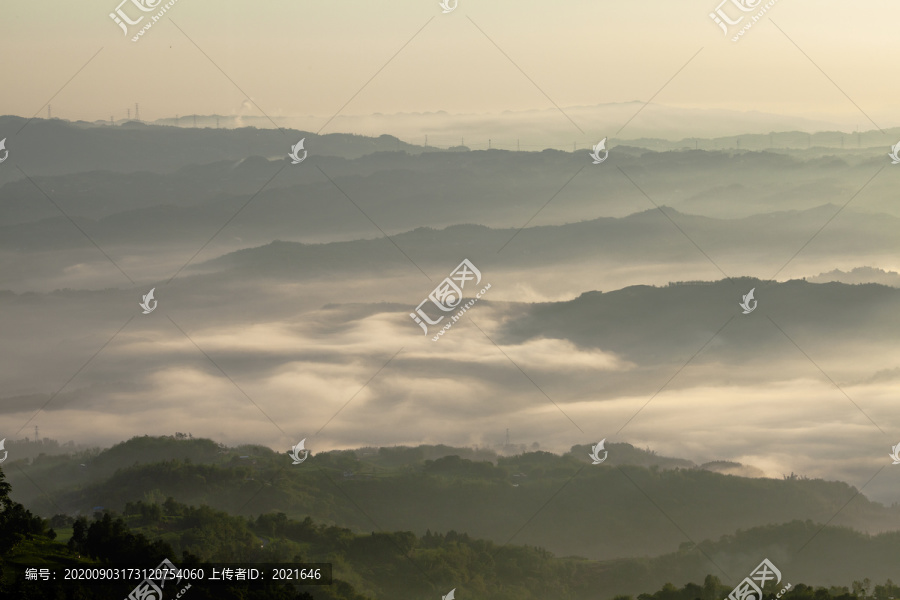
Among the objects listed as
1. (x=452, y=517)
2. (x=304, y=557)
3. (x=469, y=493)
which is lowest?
(x=304, y=557)

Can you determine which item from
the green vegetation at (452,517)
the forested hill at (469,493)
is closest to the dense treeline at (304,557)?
the green vegetation at (452,517)

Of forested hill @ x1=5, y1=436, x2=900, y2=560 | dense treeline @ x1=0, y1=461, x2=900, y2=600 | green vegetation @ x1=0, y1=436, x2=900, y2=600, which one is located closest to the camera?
dense treeline @ x1=0, y1=461, x2=900, y2=600

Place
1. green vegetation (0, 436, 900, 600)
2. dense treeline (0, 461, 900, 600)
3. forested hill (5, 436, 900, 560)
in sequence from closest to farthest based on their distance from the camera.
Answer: dense treeline (0, 461, 900, 600) < green vegetation (0, 436, 900, 600) < forested hill (5, 436, 900, 560)

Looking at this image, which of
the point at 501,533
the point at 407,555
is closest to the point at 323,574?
the point at 407,555

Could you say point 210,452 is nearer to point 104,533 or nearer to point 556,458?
point 556,458

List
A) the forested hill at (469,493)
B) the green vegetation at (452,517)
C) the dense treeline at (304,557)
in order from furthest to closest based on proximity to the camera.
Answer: the forested hill at (469,493)
the green vegetation at (452,517)
the dense treeline at (304,557)

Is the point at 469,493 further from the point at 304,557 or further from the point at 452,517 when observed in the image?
the point at 304,557

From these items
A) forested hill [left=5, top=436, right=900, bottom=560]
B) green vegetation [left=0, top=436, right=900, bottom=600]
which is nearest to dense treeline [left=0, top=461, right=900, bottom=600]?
green vegetation [left=0, top=436, right=900, bottom=600]

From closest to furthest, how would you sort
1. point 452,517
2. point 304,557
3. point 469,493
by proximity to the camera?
point 304,557
point 452,517
point 469,493

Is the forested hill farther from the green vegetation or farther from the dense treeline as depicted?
the dense treeline

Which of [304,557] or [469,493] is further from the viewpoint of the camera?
[469,493]

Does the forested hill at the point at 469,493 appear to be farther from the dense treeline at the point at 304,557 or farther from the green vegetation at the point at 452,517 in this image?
the dense treeline at the point at 304,557

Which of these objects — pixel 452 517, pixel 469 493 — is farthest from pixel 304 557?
pixel 469 493
